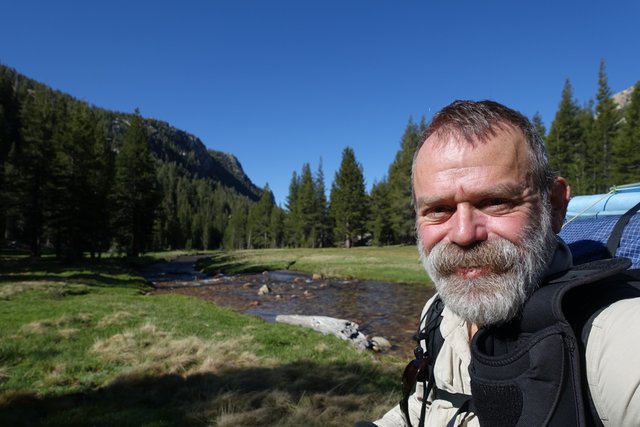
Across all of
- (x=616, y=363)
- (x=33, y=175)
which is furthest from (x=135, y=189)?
(x=616, y=363)

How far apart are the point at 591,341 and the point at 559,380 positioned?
183mm

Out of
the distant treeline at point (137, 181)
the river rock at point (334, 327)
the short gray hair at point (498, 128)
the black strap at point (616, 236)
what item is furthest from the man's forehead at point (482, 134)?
the distant treeline at point (137, 181)

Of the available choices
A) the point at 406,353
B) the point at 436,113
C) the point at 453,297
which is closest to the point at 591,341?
the point at 453,297

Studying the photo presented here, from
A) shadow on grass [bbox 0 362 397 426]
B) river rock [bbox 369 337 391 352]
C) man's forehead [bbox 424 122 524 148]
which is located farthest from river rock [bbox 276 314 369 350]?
man's forehead [bbox 424 122 524 148]

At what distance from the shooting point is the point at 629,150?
39.3 meters

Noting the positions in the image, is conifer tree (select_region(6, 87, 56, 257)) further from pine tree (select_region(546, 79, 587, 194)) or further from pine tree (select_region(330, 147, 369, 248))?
pine tree (select_region(546, 79, 587, 194))

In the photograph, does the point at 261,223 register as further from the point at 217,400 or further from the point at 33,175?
the point at 217,400

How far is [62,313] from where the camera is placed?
12930 millimetres

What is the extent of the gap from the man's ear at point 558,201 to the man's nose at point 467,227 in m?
0.48

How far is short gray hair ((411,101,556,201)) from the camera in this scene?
5.95 feet

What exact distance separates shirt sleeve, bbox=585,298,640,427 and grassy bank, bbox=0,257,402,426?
216 inches

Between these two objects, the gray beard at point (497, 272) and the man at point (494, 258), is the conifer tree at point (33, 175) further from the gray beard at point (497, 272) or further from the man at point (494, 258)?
the gray beard at point (497, 272)

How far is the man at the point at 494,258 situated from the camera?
126cm

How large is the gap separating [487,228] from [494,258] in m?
0.15
